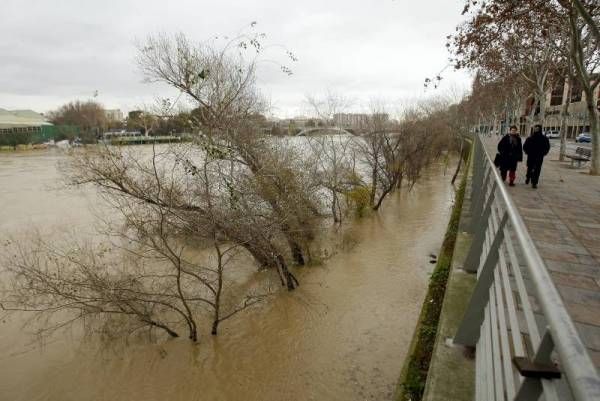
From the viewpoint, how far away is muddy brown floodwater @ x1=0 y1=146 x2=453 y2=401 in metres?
7.28

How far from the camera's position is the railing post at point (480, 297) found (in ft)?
7.74

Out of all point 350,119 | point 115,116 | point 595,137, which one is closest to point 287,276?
point 115,116

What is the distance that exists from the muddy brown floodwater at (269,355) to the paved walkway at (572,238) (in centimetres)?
390

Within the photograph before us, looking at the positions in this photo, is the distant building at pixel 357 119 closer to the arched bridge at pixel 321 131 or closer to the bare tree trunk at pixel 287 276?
the arched bridge at pixel 321 131

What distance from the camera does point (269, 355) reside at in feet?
27.0

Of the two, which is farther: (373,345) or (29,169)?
(29,169)

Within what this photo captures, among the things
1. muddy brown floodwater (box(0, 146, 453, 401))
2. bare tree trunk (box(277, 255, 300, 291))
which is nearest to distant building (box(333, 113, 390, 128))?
muddy brown floodwater (box(0, 146, 453, 401))

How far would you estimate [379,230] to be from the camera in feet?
56.4

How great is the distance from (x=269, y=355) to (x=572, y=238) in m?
6.34

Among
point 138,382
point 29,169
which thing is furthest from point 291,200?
point 29,169

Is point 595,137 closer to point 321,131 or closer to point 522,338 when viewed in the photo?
point 321,131

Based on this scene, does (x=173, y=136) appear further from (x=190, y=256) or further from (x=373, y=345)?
(x=373, y=345)

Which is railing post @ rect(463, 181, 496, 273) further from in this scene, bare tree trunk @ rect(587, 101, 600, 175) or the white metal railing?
bare tree trunk @ rect(587, 101, 600, 175)

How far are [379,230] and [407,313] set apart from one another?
8.08 metres
